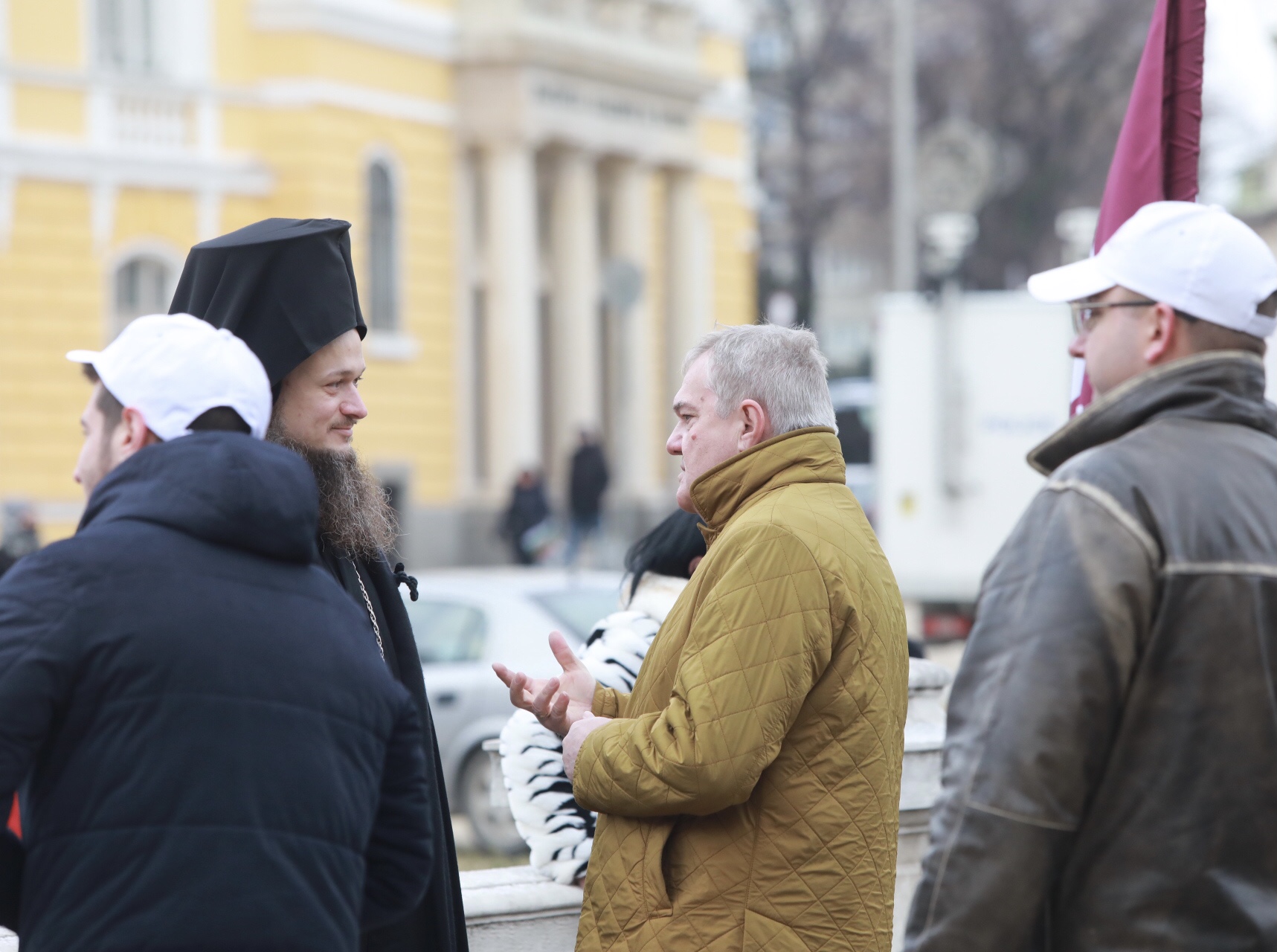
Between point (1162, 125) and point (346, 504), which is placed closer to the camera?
point (346, 504)

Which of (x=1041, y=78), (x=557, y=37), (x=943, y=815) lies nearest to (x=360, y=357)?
(x=943, y=815)

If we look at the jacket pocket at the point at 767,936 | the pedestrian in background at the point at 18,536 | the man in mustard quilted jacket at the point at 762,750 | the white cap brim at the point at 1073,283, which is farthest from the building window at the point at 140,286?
the white cap brim at the point at 1073,283

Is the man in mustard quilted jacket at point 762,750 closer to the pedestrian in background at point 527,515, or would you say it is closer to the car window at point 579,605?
the car window at point 579,605

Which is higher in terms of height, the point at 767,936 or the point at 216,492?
the point at 216,492

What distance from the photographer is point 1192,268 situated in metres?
2.85

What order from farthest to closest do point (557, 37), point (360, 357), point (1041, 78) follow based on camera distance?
1. point (1041, 78)
2. point (557, 37)
3. point (360, 357)

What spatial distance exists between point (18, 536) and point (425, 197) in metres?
14.0

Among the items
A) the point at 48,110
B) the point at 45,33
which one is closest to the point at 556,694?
the point at 48,110

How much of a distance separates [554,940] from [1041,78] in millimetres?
43610

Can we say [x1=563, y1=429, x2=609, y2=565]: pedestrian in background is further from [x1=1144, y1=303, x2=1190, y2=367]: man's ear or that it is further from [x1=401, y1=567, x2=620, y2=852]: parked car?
[x1=1144, y1=303, x2=1190, y2=367]: man's ear

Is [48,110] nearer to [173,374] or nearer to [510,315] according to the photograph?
[510,315]

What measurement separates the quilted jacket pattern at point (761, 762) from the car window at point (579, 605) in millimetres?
7025

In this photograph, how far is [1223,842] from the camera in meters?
2.70

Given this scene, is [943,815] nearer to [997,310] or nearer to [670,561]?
[670,561]
